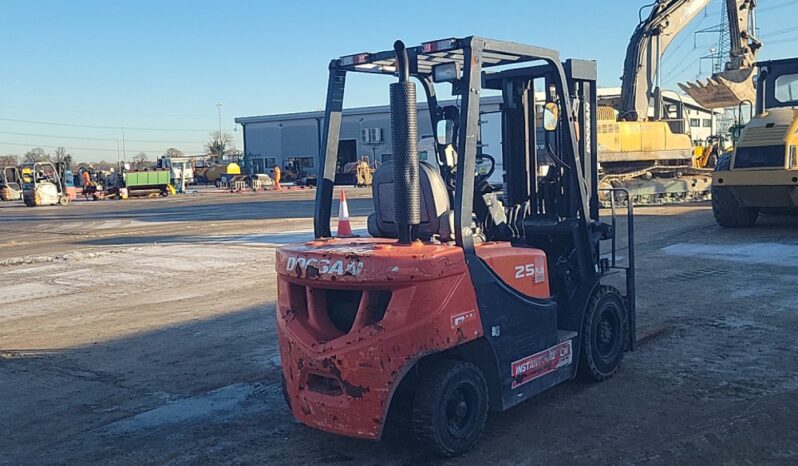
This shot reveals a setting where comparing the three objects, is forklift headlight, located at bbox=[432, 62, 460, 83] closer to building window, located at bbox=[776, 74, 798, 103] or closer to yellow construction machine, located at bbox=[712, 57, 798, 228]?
yellow construction machine, located at bbox=[712, 57, 798, 228]

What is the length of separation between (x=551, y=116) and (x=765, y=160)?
975 cm

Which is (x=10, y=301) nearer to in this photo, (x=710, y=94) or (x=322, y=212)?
(x=322, y=212)

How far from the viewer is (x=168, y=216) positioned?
27.5 metres

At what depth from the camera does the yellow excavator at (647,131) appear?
22.4 m

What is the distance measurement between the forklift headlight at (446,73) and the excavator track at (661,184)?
1709 cm

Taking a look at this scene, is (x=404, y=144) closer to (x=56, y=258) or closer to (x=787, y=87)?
(x=56, y=258)

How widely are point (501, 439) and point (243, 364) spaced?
2993mm

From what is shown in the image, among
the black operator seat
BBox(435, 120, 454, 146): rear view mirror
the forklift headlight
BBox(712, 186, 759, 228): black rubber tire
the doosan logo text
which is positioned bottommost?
BBox(712, 186, 759, 228): black rubber tire

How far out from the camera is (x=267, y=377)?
22.0ft

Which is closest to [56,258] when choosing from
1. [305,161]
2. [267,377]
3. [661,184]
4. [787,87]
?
[267,377]

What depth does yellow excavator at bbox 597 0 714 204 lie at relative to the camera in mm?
22438

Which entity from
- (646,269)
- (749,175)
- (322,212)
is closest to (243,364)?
(322,212)

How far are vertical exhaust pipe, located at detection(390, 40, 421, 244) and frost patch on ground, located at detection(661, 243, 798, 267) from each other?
27.4ft

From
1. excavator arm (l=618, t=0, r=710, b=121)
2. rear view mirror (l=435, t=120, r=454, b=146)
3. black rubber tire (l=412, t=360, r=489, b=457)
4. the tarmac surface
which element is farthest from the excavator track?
black rubber tire (l=412, t=360, r=489, b=457)
